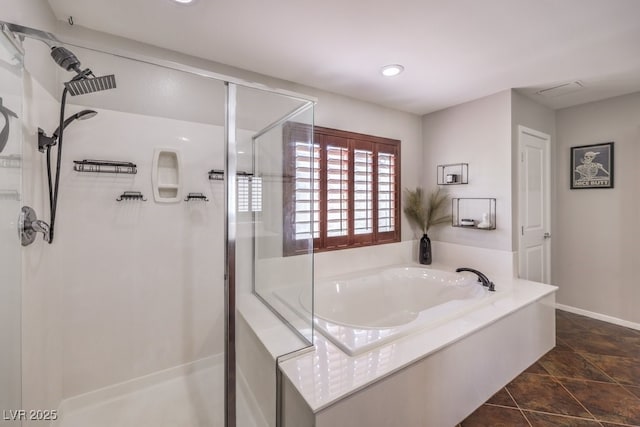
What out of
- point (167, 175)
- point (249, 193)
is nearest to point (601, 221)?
point (249, 193)

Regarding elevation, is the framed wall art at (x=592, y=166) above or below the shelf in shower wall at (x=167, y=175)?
above

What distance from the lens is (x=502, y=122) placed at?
8.65 feet

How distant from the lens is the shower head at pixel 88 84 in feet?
4.54

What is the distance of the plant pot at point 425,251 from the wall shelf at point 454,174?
27.1 inches

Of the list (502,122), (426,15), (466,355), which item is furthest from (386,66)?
(466,355)

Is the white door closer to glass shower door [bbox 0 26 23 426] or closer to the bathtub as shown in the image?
the bathtub

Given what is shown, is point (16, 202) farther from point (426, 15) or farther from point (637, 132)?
point (637, 132)

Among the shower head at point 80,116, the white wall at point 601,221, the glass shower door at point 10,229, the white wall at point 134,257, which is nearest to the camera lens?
the glass shower door at point 10,229

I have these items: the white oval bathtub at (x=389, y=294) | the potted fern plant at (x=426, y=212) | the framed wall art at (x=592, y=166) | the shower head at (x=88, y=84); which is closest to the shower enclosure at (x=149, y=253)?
the shower head at (x=88, y=84)

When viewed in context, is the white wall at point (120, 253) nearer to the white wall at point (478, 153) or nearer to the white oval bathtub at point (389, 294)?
the white oval bathtub at point (389, 294)

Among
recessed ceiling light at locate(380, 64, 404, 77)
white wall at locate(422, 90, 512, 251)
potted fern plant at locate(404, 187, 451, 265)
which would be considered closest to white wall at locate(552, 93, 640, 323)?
white wall at locate(422, 90, 512, 251)

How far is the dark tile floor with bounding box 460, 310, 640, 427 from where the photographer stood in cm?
163

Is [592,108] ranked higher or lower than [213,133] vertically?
higher

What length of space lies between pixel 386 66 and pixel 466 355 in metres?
2.15
